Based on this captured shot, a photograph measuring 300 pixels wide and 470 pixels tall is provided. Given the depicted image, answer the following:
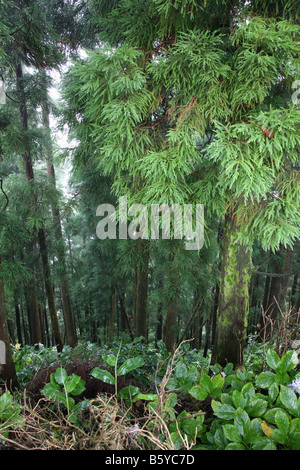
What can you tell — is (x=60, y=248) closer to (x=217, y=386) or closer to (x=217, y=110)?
(x=217, y=110)

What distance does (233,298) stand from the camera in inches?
122

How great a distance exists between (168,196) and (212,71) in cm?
114

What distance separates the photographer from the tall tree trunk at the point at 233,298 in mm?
3068

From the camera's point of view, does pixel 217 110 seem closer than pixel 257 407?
No

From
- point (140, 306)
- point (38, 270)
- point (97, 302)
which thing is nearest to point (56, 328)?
point (140, 306)

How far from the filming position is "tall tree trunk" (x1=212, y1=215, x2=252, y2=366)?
307 centimetres

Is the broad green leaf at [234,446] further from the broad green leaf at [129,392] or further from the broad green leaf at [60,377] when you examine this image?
the broad green leaf at [60,377]

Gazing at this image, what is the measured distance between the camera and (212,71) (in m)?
2.34

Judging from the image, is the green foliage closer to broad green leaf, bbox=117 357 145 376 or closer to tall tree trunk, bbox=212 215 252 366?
broad green leaf, bbox=117 357 145 376

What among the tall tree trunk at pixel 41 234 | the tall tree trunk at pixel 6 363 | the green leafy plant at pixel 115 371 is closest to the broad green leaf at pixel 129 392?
the green leafy plant at pixel 115 371

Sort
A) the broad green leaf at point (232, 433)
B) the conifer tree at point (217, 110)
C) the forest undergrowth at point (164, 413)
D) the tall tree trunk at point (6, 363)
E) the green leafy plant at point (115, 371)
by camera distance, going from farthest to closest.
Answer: the tall tree trunk at point (6, 363)
the conifer tree at point (217, 110)
the green leafy plant at point (115, 371)
the broad green leaf at point (232, 433)
the forest undergrowth at point (164, 413)

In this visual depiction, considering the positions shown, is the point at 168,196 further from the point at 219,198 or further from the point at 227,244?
the point at 227,244

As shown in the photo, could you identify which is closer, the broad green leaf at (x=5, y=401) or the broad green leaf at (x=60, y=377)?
the broad green leaf at (x=5, y=401)

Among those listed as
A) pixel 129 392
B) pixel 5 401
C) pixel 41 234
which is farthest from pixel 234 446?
pixel 41 234
